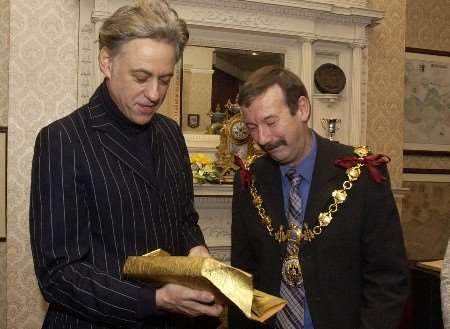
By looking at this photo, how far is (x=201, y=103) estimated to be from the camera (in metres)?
4.22

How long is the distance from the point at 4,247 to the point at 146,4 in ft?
10.1

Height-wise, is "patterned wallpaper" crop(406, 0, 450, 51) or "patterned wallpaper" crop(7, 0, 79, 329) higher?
"patterned wallpaper" crop(406, 0, 450, 51)

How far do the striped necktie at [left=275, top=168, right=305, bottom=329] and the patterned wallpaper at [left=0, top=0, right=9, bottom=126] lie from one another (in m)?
2.79

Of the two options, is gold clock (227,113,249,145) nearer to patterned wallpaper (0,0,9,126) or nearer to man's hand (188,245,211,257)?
patterned wallpaper (0,0,9,126)

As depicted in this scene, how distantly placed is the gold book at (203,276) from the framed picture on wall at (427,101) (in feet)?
17.0

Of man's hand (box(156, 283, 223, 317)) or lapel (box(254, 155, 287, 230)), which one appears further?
lapel (box(254, 155, 287, 230))

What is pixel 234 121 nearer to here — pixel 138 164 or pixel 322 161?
pixel 322 161

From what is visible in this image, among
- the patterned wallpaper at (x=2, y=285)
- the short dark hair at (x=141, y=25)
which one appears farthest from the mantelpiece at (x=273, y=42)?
the short dark hair at (x=141, y=25)

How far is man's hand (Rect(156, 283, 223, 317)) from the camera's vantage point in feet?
4.40

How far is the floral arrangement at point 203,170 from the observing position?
161 inches

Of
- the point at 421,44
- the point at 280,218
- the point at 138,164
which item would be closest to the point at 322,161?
the point at 280,218

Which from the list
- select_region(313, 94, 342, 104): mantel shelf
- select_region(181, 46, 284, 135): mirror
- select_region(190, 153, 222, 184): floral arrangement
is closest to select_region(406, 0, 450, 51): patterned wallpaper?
select_region(313, 94, 342, 104): mantel shelf

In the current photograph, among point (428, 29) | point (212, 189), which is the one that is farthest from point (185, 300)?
point (428, 29)

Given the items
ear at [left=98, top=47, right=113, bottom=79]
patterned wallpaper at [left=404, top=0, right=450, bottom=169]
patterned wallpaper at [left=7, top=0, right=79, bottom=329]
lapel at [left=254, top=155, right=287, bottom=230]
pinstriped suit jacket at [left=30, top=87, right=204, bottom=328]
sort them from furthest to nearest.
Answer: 1. patterned wallpaper at [left=404, top=0, right=450, bottom=169]
2. patterned wallpaper at [left=7, top=0, right=79, bottom=329]
3. lapel at [left=254, top=155, right=287, bottom=230]
4. ear at [left=98, top=47, right=113, bottom=79]
5. pinstriped suit jacket at [left=30, top=87, right=204, bottom=328]
